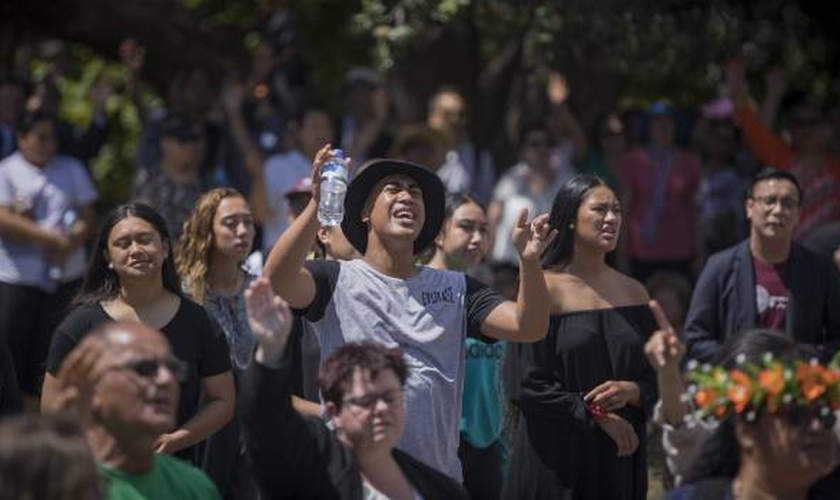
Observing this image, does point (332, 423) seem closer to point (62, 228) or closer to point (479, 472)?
point (479, 472)

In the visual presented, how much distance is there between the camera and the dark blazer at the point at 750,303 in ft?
28.7

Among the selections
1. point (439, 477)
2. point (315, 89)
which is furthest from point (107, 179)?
point (439, 477)

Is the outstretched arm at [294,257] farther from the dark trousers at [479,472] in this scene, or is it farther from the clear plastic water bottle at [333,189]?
the dark trousers at [479,472]

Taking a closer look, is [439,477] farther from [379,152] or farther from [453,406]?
[379,152]

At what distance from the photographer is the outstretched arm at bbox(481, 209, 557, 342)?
22.4ft

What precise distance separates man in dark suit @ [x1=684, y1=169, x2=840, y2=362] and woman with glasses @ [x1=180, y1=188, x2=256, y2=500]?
2.11m

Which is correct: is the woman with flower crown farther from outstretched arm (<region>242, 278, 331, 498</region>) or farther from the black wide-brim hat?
the black wide-brim hat

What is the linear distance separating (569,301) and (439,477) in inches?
87.4

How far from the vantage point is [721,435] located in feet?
18.2

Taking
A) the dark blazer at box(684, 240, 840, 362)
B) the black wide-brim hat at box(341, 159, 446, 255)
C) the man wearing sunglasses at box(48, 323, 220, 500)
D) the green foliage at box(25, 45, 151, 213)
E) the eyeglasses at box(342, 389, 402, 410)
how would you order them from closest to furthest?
the man wearing sunglasses at box(48, 323, 220, 500)
the eyeglasses at box(342, 389, 402, 410)
the black wide-brim hat at box(341, 159, 446, 255)
the dark blazer at box(684, 240, 840, 362)
the green foliage at box(25, 45, 151, 213)

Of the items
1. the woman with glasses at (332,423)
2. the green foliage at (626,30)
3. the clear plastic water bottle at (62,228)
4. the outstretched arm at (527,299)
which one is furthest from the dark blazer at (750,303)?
the clear plastic water bottle at (62,228)

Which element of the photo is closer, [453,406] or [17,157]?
[453,406]

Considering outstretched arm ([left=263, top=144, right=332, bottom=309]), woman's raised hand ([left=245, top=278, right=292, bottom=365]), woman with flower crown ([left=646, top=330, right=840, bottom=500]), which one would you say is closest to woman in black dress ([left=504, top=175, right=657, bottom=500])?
outstretched arm ([left=263, top=144, right=332, bottom=309])

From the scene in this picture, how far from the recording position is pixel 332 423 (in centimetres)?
580
